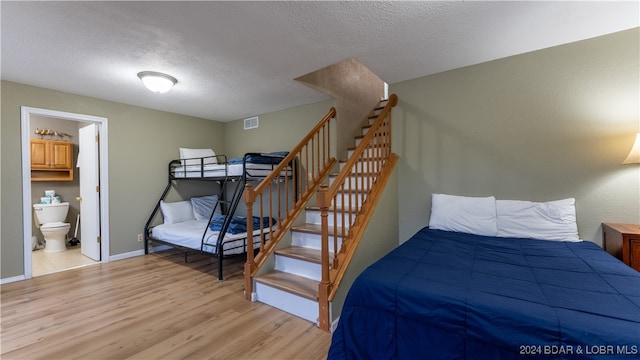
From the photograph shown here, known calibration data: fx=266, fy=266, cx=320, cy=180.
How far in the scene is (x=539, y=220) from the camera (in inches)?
90.4

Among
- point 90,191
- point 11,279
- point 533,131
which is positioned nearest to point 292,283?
point 533,131

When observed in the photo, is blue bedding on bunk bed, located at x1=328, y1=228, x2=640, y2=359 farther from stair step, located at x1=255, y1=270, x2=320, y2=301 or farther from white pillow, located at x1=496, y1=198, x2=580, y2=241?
stair step, located at x1=255, y1=270, x2=320, y2=301

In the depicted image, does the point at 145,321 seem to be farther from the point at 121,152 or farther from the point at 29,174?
the point at 121,152

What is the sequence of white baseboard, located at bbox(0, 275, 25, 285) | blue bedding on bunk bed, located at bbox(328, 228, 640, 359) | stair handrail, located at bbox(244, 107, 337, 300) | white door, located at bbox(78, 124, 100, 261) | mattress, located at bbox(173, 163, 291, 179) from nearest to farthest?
blue bedding on bunk bed, located at bbox(328, 228, 640, 359)
stair handrail, located at bbox(244, 107, 337, 300)
white baseboard, located at bbox(0, 275, 25, 285)
mattress, located at bbox(173, 163, 291, 179)
white door, located at bbox(78, 124, 100, 261)

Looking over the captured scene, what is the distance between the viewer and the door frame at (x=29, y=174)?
10.1ft

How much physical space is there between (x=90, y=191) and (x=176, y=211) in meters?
1.16

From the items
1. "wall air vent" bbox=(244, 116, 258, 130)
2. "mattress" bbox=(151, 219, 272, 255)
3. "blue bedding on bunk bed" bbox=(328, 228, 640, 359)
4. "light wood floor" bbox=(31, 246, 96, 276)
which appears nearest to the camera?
"blue bedding on bunk bed" bbox=(328, 228, 640, 359)

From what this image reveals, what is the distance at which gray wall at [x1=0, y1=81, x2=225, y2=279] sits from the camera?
299 cm

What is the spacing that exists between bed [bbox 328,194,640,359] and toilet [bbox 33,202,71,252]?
496cm

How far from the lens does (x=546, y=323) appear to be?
1075 mm

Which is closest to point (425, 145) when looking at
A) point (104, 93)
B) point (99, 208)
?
point (104, 93)

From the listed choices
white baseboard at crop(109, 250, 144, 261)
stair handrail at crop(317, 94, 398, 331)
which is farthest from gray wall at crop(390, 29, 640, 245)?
white baseboard at crop(109, 250, 144, 261)

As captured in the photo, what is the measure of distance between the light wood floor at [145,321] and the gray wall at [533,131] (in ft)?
6.22

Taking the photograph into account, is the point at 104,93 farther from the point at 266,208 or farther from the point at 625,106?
the point at 625,106
